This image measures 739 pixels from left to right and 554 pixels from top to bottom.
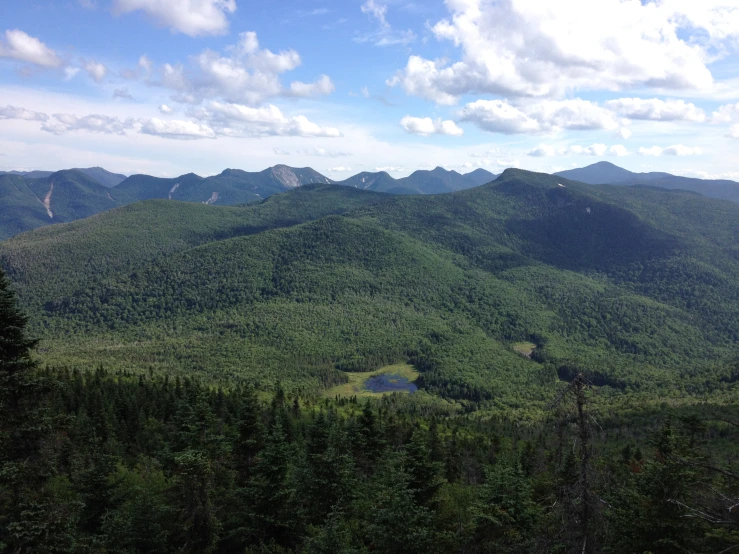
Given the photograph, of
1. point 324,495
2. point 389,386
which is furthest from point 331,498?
point 389,386

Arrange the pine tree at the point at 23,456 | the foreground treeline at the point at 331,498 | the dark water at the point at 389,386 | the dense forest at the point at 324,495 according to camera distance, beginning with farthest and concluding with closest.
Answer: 1. the dark water at the point at 389,386
2. the pine tree at the point at 23,456
3. the foreground treeline at the point at 331,498
4. the dense forest at the point at 324,495

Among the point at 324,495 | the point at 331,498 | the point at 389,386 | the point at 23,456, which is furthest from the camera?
the point at 389,386

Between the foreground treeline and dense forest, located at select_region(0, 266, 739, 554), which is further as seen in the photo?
the foreground treeline

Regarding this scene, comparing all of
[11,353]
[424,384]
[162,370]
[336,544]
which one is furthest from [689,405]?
[162,370]

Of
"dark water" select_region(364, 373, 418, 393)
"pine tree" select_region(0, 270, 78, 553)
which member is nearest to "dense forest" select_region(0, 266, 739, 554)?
"pine tree" select_region(0, 270, 78, 553)

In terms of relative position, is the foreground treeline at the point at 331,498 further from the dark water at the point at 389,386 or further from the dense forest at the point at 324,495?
the dark water at the point at 389,386

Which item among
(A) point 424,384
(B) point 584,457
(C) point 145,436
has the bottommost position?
(A) point 424,384

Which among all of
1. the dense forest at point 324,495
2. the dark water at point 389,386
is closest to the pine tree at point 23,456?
the dense forest at point 324,495

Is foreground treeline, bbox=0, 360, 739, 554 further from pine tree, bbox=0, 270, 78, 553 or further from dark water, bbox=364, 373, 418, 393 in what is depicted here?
dark water, bbox=364, 373, 418, 393

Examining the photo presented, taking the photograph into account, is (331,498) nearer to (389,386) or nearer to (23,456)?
(23,456)

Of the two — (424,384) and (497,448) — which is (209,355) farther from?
(497,448)

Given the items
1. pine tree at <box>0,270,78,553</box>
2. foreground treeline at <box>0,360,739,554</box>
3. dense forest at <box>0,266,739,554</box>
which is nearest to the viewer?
dense forest at <box>0,266,739,554</box>
